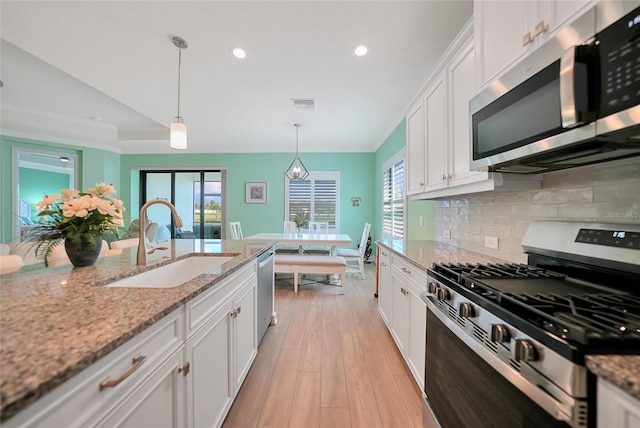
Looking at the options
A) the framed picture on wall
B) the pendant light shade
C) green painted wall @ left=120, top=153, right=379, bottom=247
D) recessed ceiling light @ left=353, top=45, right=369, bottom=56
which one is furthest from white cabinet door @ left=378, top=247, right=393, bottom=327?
the framed picture on wall

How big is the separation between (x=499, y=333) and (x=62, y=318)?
1.25 m

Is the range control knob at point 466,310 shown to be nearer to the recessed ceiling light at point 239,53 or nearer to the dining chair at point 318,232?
the recessed ceiling light at point 239,53

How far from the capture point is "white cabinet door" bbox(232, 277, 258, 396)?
4.70 ft

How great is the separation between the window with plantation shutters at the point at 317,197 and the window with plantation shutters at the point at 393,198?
1.27 metres

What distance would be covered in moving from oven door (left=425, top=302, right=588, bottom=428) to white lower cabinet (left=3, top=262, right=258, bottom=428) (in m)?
1.06

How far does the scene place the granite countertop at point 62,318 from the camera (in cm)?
43

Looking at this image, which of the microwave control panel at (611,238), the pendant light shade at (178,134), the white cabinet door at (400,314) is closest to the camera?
the microwave control panel at (611,238)

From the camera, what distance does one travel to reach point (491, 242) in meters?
1.67

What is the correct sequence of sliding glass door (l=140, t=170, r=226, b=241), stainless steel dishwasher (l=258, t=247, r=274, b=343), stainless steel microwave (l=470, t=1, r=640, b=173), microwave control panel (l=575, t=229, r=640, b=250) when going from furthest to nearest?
sliding glass door (l=140, t=170, r=226, b=241) → stainless steel dishwasher (l=258, t=247, r=274, b=343) → microwave control panel (l=575, t=229, r=640, b=250) → stainless steel microwave (l=470, t=1, r=640, b=173)

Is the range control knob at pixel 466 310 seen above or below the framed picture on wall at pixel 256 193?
below

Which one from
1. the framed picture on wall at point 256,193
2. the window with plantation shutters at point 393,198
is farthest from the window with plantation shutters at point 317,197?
the window with plantation shutters at point 393,198

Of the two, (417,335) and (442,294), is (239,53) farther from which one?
(417,335)

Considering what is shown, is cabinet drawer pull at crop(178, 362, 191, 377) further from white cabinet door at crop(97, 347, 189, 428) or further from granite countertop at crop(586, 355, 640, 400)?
granite countertop at crop(586, 355, 640, 400)

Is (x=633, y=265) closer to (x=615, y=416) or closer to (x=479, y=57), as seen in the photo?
(x=615, y=416)
